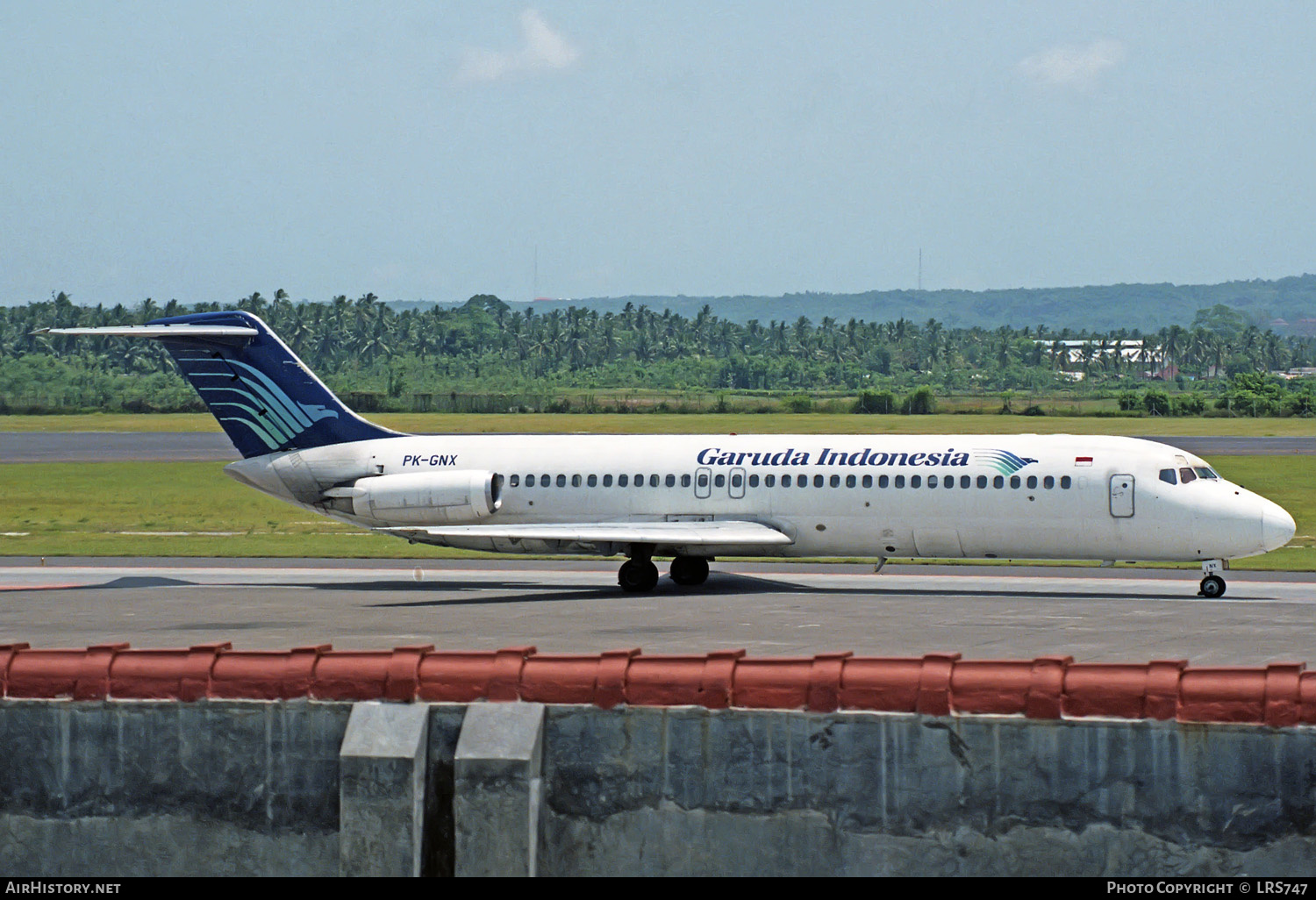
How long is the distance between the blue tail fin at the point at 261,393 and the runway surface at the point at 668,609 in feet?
11.5

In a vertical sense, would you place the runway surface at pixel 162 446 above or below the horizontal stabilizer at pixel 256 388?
below

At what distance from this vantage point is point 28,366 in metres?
180

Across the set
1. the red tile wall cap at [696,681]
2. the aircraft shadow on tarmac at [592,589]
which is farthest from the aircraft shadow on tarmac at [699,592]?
the red tile wall cap at [696,681]

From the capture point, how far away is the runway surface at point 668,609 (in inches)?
1018

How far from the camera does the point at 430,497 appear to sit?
37625 mm

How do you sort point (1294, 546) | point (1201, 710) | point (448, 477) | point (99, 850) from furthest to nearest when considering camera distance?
point (1294, 546)
point (448, 477)
point (99, 850)
point (1201, 710)

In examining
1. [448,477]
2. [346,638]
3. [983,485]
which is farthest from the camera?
[448,477]

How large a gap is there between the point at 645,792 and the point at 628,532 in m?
17.3

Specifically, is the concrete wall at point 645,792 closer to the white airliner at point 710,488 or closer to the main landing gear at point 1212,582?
the white airliner at point 710,488

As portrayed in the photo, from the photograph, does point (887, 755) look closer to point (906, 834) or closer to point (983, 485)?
point (906, 834)

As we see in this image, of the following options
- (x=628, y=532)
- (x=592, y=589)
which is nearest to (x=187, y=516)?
(x=592, y=589)

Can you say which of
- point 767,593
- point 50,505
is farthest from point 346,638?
point 50,505

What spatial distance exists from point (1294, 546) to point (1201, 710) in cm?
3081

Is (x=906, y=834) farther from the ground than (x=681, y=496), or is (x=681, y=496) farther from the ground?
(x=681, y=496)
